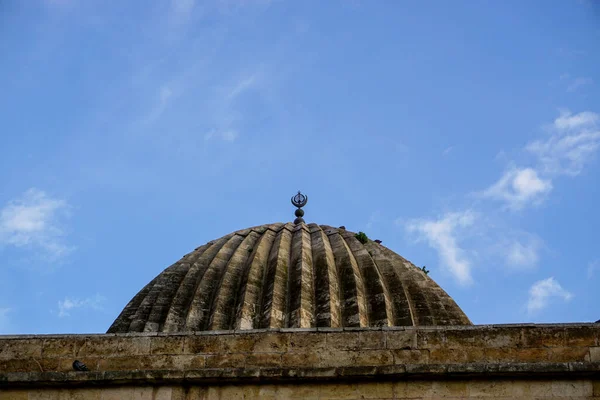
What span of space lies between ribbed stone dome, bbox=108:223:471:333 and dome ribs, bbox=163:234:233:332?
0.07ft

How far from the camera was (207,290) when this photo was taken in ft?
69.6

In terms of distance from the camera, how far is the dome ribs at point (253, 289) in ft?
64.0

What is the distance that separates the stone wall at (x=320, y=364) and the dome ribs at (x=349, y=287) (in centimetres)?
686

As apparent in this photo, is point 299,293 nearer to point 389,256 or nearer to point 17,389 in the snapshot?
point 389,256

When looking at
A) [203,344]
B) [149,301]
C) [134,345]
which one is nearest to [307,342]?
[203,344]

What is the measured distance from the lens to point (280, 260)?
22.0m

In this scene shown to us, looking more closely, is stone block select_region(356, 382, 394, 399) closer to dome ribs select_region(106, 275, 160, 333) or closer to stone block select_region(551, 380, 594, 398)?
stone block select_region(551, 380, 594, 398)

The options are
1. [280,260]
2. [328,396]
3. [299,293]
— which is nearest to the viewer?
[328,396]

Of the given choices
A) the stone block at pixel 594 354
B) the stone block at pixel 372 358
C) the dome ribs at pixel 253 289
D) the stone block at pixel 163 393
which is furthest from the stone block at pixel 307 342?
the dome ribs at pixel 253 289

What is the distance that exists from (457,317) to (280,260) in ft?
13.6

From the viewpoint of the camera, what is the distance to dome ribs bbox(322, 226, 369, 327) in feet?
63.5

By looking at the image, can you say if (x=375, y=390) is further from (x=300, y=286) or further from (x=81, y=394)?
(x=300, y=286)

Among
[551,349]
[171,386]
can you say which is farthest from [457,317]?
[171,386]

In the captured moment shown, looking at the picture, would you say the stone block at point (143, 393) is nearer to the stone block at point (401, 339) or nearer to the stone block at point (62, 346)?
the stone block at point (62, 346)
